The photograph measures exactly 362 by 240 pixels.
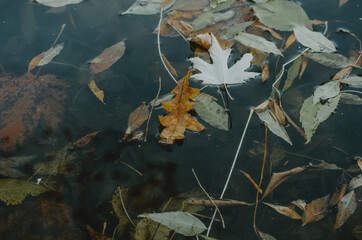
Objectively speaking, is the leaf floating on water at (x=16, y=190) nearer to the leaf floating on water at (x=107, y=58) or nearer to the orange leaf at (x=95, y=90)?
the orange leaf at (x=95, y=90)

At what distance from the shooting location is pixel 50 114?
1061mm

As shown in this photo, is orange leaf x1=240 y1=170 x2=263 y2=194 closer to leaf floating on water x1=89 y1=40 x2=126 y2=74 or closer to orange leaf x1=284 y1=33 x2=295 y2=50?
orange leaf x1=284 y1=33 x2=295 y2=50

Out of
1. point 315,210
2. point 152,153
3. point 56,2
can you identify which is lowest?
point 315,210

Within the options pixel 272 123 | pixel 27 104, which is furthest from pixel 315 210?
pixel 27 104

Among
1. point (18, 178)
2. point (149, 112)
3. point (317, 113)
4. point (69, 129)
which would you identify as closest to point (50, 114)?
point (69, 129)

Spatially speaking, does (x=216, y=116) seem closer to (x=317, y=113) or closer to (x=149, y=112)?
(x=149, y=112)

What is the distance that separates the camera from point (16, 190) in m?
0.91

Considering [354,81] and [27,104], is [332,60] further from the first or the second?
[27,104]

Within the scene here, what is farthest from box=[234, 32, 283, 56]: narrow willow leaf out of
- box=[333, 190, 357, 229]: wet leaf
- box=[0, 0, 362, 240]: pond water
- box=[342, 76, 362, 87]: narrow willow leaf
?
box=[333, 190, 357, 229]: wet leaf

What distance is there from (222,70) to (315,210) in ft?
1.93

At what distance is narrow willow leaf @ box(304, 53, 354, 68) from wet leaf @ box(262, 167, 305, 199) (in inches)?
19.3

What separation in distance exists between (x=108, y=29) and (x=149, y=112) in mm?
535

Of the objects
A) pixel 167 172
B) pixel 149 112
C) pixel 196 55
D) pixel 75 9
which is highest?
pixel 75 9

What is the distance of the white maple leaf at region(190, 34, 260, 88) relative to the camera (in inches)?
41.3
